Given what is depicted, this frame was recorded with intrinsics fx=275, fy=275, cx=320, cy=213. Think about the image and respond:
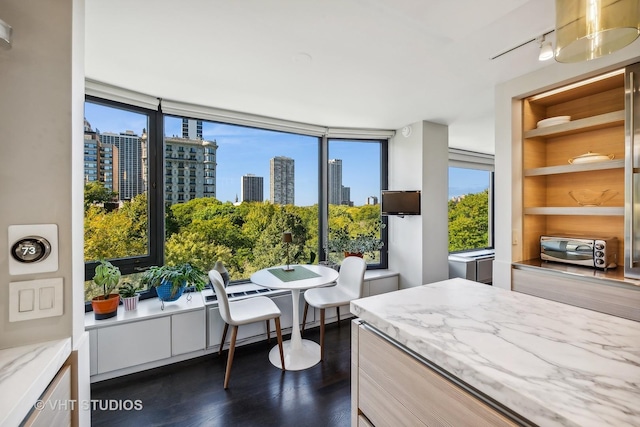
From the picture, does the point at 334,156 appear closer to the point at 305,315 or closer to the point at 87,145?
the point at 305,315

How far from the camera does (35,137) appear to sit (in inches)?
35.0

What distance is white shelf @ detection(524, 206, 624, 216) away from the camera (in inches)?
73.7

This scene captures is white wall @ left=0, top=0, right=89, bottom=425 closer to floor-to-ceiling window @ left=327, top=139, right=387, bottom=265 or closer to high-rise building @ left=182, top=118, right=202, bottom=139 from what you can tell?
high-rise building @ left=182, top=118, right=202, bottom=139

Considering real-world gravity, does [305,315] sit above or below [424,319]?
below

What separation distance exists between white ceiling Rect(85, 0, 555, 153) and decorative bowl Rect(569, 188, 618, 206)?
3.50 ft

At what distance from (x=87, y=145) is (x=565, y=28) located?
123 inches

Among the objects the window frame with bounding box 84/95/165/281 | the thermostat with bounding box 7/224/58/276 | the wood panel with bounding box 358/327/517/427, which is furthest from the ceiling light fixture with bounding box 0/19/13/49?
the window frame with bounding box 84/95/165/281

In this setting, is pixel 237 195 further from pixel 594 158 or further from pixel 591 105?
pixel 591 105

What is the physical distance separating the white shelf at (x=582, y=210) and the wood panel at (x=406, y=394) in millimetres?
2016

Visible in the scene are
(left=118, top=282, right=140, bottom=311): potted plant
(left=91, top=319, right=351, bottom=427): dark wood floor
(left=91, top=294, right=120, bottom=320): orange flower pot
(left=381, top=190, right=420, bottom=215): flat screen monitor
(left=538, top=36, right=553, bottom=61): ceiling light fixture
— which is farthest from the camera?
(left=381, top=190, right=420, bottom=215): flat screen monitor

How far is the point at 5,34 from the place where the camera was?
806 mm

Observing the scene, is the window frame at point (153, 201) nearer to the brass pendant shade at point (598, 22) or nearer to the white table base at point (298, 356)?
the white table base at point (298, 356)

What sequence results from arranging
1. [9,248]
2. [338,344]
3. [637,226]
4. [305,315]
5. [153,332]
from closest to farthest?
1. [9,248]
2. [637,226]
3. [153,332]
4. [338,344]
5. [305,315]

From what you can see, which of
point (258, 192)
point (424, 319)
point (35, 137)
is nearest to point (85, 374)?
point (35, 137)
